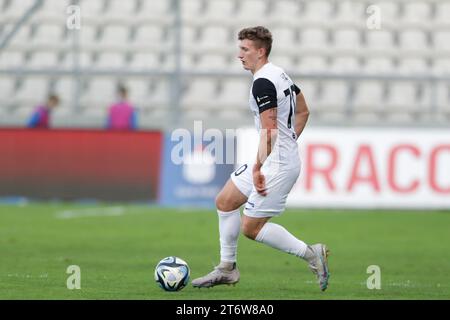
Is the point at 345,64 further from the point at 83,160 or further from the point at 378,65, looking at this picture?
the point at 83,160

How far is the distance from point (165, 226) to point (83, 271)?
223 inches

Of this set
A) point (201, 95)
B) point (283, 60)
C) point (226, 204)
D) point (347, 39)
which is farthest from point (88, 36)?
point (226, 204)

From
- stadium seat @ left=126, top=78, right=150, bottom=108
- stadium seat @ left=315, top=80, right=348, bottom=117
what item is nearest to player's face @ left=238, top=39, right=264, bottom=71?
stadium seat @ left=126, top=78, right=150, bottom=108

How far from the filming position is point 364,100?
22672mm

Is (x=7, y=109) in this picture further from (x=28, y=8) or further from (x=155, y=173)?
(x=155, y=173)

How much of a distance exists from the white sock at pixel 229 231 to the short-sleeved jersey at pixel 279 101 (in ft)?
2.03

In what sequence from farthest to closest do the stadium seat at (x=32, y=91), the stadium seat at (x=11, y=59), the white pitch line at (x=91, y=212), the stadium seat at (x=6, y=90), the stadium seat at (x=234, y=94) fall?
the stadium seat at (x=234, y=94), the stadium seat at (x=32, y=91), the stadium seat at (x=6, y=90), the stadium seat at (x=11, y=59), the white pitch line at (x=91, y=212)

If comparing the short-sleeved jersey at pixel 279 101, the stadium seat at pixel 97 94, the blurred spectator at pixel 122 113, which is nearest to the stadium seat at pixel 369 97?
the blurred spectator at pixel 122 113

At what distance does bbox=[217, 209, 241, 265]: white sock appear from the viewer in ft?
32.7

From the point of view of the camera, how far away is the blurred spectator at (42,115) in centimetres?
2142

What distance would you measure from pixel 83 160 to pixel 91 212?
1.77m

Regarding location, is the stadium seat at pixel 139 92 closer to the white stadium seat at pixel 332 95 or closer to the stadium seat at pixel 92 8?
the stadium seat at pixel 92 8
